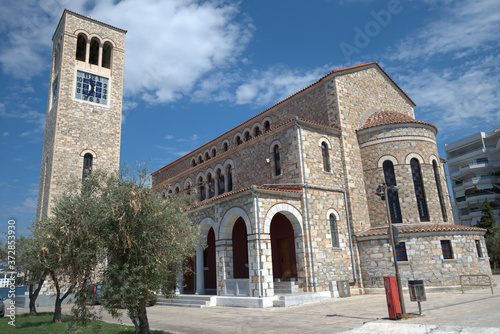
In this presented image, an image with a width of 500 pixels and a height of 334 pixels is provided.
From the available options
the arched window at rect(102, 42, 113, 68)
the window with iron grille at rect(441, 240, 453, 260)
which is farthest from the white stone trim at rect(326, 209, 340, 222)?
the arched window at rect(102, 42, 113, 68)

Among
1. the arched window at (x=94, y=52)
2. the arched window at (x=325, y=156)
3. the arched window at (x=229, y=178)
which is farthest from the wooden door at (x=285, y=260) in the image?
the arched window at (x=94, y=52)

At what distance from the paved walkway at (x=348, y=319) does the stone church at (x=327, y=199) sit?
263cm

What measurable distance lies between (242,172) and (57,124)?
1485 cm

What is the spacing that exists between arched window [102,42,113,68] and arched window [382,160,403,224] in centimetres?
2461

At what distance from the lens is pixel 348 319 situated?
10.7 metres

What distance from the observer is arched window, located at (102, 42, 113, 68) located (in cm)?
3109

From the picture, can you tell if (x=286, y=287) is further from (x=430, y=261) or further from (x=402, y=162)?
(x=402, y=162)

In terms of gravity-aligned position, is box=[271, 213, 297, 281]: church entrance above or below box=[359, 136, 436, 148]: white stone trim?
below

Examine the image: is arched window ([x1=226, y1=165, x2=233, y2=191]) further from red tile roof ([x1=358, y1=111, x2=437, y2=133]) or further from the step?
the step

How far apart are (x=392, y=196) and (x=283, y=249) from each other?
6778 millimetres

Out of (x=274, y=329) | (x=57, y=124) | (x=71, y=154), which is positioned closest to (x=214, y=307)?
(x=274, y=329)

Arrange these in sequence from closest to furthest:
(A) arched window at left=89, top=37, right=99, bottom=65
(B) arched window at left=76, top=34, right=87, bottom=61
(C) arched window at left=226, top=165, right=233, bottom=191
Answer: (C) arched window at left=226, top=165, right=233, bottom=191, (B) arched window at left=76, top=34, right=87, bottom=61, (A) arched window at left=89, top=37, right=99, bottom=65

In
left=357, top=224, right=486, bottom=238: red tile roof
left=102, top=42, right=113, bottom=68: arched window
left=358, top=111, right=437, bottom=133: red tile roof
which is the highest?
left=102, top=42, right=113, bottom=68: arched window

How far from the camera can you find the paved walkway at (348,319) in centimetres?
877
